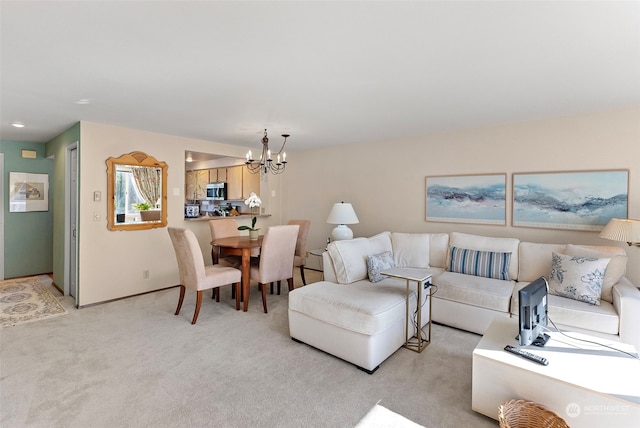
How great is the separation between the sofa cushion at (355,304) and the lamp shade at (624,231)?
1.85 metres

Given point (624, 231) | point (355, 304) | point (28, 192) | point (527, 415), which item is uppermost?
point (28, 192)

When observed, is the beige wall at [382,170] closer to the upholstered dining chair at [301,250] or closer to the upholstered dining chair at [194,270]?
the upholstered dining chair at [301,250]

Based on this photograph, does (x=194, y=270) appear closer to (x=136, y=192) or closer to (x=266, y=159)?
(x=266, y=159)

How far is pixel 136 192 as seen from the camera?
4184 mm

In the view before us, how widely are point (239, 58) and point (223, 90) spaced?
65cm

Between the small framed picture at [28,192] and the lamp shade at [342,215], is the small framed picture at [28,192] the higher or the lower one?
A: the higher one

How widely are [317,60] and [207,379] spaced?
7.92 ft

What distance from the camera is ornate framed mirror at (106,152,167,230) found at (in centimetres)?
395

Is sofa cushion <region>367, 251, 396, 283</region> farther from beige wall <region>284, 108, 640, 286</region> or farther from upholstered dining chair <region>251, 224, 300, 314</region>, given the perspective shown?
beige wall <region>284, 108, 640, 286</region>

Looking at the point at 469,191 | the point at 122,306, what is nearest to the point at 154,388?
the point at 122,306

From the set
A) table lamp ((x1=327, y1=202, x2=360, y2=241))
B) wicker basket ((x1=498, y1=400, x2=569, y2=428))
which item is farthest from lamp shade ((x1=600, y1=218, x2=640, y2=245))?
table lamp ((x1=327, y1=202, x2=360, y2=241))

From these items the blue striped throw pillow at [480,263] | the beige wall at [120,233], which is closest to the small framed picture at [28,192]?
the beige wall at [120,233]

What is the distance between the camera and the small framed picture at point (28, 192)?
16.4 ft

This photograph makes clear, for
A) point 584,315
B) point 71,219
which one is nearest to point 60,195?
point 71,219
